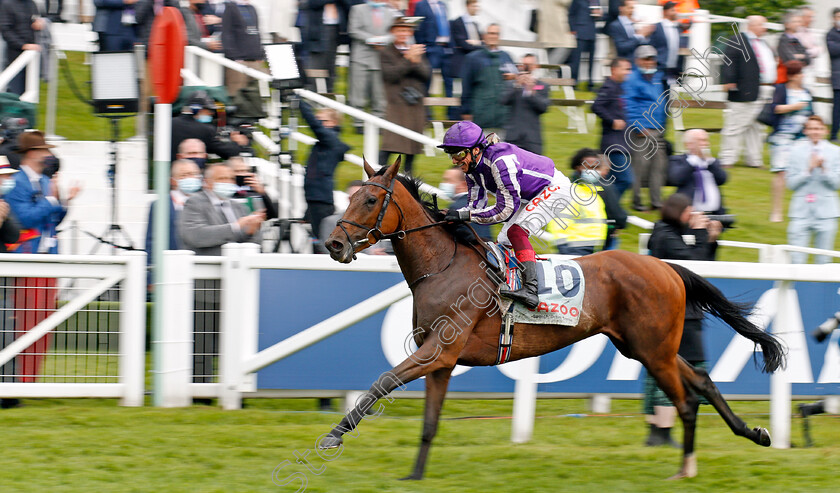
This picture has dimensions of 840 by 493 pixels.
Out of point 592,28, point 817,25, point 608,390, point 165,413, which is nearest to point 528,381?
point 608,390

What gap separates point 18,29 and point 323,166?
181 inches

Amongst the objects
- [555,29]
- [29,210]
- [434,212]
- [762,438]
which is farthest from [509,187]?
[555,29]

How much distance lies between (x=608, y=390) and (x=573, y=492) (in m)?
1.84

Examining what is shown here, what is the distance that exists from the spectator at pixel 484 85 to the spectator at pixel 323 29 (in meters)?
2.14

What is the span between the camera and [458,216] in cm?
561

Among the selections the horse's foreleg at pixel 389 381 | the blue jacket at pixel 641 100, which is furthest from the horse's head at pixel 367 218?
the blue jacket at pixel 641 100

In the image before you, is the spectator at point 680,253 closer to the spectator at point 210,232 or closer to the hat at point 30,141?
the spectator at point 210,232

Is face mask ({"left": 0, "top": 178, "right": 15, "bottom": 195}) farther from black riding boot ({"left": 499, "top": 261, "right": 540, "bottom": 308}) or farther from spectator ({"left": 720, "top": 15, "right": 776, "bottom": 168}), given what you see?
spectator ({"left": 720, "top": 15, "right": 776, "bottom": 168})

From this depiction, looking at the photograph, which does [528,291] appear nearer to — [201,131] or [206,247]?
[206,247]

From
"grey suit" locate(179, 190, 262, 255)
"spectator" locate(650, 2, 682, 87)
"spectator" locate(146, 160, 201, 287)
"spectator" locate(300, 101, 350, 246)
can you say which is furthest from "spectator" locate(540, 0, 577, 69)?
"grey suit" locate(179, 190, 262, 255)

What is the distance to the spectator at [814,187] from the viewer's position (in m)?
9.42

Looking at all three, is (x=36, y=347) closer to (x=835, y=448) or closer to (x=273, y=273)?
(x=273, y=273)

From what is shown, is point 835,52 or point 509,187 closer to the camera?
point 509,187

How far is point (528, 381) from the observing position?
6.42m
